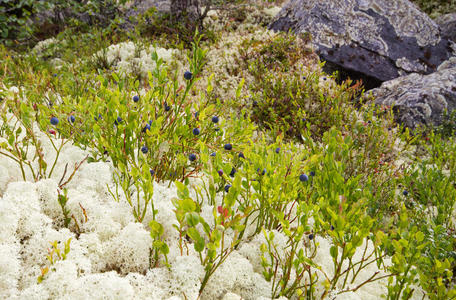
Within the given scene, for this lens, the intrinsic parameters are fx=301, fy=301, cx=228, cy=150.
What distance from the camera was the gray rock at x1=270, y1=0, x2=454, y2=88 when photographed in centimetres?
578

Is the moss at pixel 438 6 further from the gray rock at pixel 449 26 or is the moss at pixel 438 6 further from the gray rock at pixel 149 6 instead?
the gray rock at pixel 149 6

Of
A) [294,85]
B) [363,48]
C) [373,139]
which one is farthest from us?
[363,48]

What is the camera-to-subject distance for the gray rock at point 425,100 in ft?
15.0

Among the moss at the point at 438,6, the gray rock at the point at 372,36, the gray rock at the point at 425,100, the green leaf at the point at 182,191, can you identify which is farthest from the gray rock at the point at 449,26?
the green leaf at the point at 182,191

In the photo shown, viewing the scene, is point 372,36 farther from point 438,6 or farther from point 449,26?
point 438,6

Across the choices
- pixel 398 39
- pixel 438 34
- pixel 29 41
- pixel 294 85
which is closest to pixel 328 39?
pixel 398 39

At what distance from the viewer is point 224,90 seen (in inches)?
188

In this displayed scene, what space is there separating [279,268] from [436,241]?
1.00m

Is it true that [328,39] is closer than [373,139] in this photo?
No

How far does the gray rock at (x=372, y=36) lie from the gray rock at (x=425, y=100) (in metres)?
0.91

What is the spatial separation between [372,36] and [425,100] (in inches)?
80.7

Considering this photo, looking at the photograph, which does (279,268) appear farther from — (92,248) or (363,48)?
(363,48)

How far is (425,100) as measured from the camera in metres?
4.61

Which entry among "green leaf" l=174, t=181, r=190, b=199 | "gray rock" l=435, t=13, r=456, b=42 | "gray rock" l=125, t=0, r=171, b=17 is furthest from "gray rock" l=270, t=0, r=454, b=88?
"green leaf" l=174, t=181, r=190, b=199
